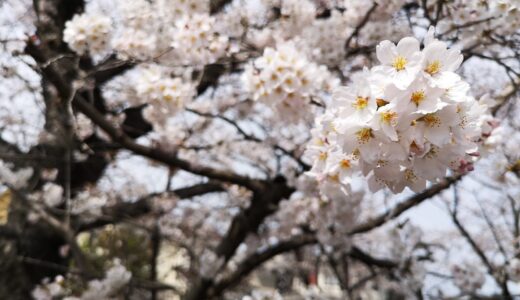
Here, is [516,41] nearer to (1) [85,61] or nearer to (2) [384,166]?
(2) [384,166]

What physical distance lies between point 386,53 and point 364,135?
9.7 inches

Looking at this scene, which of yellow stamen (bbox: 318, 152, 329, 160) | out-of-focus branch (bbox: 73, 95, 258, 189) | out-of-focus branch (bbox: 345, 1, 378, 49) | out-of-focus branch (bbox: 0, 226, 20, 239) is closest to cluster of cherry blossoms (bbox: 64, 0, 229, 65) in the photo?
out-of-focus branch (bbox: 73, 95, 258, 189)

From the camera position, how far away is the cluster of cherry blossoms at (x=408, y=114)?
109 cm

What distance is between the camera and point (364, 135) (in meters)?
1.16

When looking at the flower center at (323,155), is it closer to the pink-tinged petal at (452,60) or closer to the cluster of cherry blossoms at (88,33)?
the pink-tinged petal at (452,60)

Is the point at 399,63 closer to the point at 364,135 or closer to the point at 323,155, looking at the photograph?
the point at 364,135

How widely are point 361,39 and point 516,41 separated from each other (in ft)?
5.40

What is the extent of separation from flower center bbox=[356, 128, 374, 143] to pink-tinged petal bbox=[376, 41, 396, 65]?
200 millimetres

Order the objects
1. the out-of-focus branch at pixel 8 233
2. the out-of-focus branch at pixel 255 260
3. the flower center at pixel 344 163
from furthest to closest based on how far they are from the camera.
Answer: the out-of-focus branch at pixel 8 233
the out-of-focus branch at pixel 255 260
the flower center at pixel 344 163

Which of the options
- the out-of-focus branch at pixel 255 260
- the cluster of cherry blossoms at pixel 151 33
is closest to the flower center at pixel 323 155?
the cluster of cherry blossoms at pixel 151 33

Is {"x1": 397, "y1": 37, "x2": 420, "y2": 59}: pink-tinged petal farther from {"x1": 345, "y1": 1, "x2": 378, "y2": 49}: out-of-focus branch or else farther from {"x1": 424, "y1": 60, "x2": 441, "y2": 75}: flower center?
{"x1": 345, "y1": 1, "x2": 378, "y2": 49}: out-of-focus branch

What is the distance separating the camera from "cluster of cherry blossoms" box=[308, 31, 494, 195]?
109cm

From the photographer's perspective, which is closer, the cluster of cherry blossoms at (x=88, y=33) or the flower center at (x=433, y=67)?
the flower center at (x=433, y=67)

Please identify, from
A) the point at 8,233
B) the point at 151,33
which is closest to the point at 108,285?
the point at 8,233
